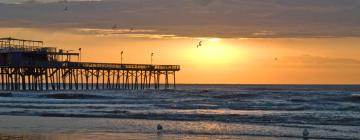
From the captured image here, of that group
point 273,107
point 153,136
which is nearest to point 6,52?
point 273,107

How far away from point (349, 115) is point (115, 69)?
4789 cm

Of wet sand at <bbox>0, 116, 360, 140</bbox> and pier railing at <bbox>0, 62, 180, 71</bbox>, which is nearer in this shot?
wet sand at <bbox>0, 116, 360, 140</bbox>

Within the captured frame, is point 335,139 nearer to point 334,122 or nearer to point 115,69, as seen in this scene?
point 334,122

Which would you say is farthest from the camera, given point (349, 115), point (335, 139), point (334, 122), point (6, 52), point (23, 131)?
point (6, 52)

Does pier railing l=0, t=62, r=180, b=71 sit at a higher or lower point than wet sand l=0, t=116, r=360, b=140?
higher

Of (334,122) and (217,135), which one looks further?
(334,122)

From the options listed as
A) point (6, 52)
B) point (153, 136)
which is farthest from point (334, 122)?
point (6, 52)

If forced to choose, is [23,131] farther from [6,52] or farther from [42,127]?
[6,52]

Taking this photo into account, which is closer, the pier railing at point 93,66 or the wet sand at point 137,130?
the wet sand at point 137,130

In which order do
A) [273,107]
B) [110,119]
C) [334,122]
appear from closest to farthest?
1. [334,122]
2. [110,119]
3. [273,107]

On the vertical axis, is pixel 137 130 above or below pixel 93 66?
below

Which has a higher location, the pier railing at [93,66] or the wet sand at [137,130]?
the pier railing at [93,66]

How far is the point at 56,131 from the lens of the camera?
25172 mm

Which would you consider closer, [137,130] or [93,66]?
[137,130]
